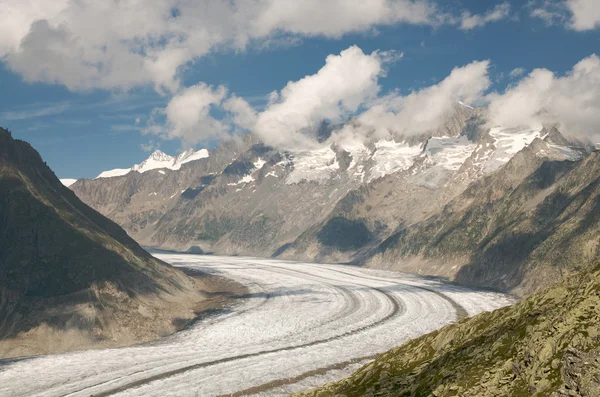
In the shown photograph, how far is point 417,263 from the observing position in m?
162

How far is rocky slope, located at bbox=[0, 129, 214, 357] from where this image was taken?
209 ft

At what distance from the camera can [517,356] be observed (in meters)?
19.7

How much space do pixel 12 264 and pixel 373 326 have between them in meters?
56.0

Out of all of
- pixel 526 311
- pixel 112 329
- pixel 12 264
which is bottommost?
pixel 112 329

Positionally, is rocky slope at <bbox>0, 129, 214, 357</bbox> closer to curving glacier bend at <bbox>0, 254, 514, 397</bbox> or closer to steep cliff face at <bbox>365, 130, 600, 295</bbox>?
curving glacier bend at <bbox>0, 254, 514, 397</bbox>

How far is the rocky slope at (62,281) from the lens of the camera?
6362 centimetres

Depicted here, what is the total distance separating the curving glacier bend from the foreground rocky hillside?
1873cm

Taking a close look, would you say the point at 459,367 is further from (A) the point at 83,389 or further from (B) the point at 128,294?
(B) the point at 128,294

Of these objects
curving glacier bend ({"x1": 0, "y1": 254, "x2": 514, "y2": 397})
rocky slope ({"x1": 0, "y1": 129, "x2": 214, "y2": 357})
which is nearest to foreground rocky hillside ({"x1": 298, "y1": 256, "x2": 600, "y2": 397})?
curving glacier bend ({"x1": 0, "y1": 254, "x2": 514, "y2": 397})

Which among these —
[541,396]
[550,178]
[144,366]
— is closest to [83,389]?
[144,366]

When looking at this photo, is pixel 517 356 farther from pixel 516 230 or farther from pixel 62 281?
pixel 516 230

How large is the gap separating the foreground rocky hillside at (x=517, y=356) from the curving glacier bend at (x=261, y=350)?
18.7m

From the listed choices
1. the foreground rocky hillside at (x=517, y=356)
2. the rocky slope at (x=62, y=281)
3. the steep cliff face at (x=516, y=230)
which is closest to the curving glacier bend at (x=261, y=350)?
the rocky slope at (x=62, y=281)

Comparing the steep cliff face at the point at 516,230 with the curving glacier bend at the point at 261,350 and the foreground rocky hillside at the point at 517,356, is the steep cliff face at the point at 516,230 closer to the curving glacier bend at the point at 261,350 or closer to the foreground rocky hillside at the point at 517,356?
the curving glacier bend at the point at 261,350
